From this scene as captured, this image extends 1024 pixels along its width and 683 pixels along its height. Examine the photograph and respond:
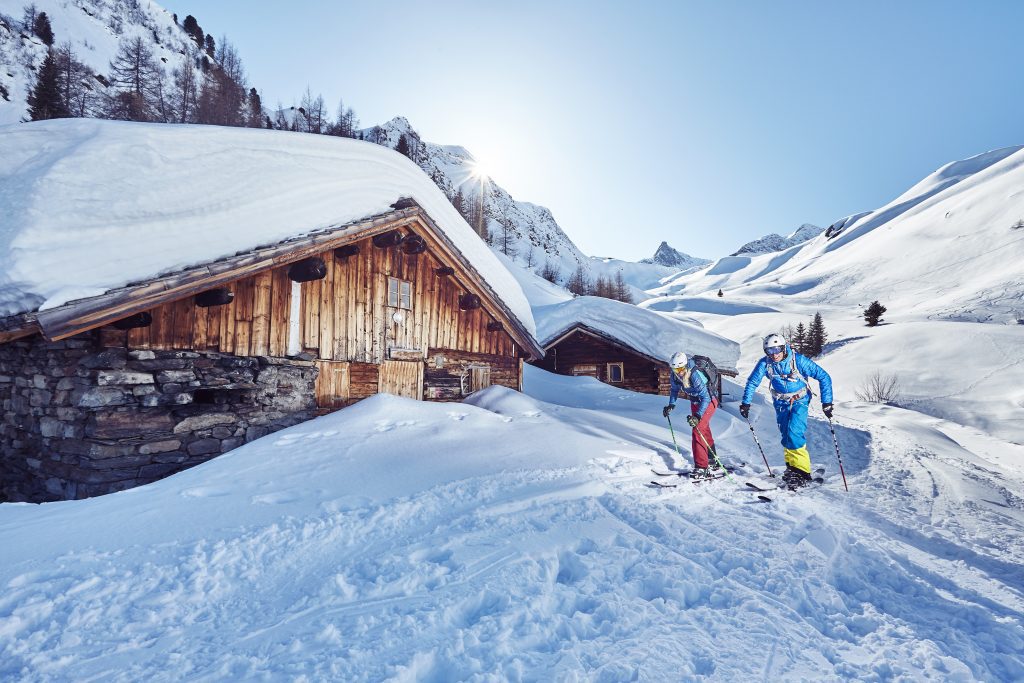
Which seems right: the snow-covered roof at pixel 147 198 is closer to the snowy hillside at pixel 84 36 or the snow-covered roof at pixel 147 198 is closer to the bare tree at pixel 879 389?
the bare tree at pixel 879 389

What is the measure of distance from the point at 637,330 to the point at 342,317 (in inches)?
568

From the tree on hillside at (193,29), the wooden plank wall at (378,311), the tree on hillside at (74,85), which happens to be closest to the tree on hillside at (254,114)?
the tree on hillside at (74,85)

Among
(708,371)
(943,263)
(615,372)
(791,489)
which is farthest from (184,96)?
(943,263)

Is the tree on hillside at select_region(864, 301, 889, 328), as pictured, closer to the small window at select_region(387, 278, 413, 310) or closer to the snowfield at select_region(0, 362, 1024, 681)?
the snowfield at select_region(0, 362, 1024, 681)

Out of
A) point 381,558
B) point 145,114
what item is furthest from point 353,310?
point 145,114

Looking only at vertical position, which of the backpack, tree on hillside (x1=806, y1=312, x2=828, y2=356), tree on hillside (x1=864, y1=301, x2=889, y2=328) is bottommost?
the backpack

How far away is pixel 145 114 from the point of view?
3247 centimetres

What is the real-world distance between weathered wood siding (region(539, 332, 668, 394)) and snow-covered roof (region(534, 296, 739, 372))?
0.69 meters

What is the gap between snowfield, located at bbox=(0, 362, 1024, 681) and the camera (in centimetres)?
219

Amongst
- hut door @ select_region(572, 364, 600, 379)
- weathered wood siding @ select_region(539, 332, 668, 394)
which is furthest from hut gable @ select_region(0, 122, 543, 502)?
weathered wood siding @ select_region(539, 332, 668, 394)

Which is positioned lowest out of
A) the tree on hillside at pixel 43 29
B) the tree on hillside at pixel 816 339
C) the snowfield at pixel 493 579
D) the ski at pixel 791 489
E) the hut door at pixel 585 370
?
the ski at pixel 791 489

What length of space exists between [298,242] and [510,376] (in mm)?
6899

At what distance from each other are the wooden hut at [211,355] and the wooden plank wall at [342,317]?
2cm

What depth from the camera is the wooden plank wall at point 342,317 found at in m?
6.38
